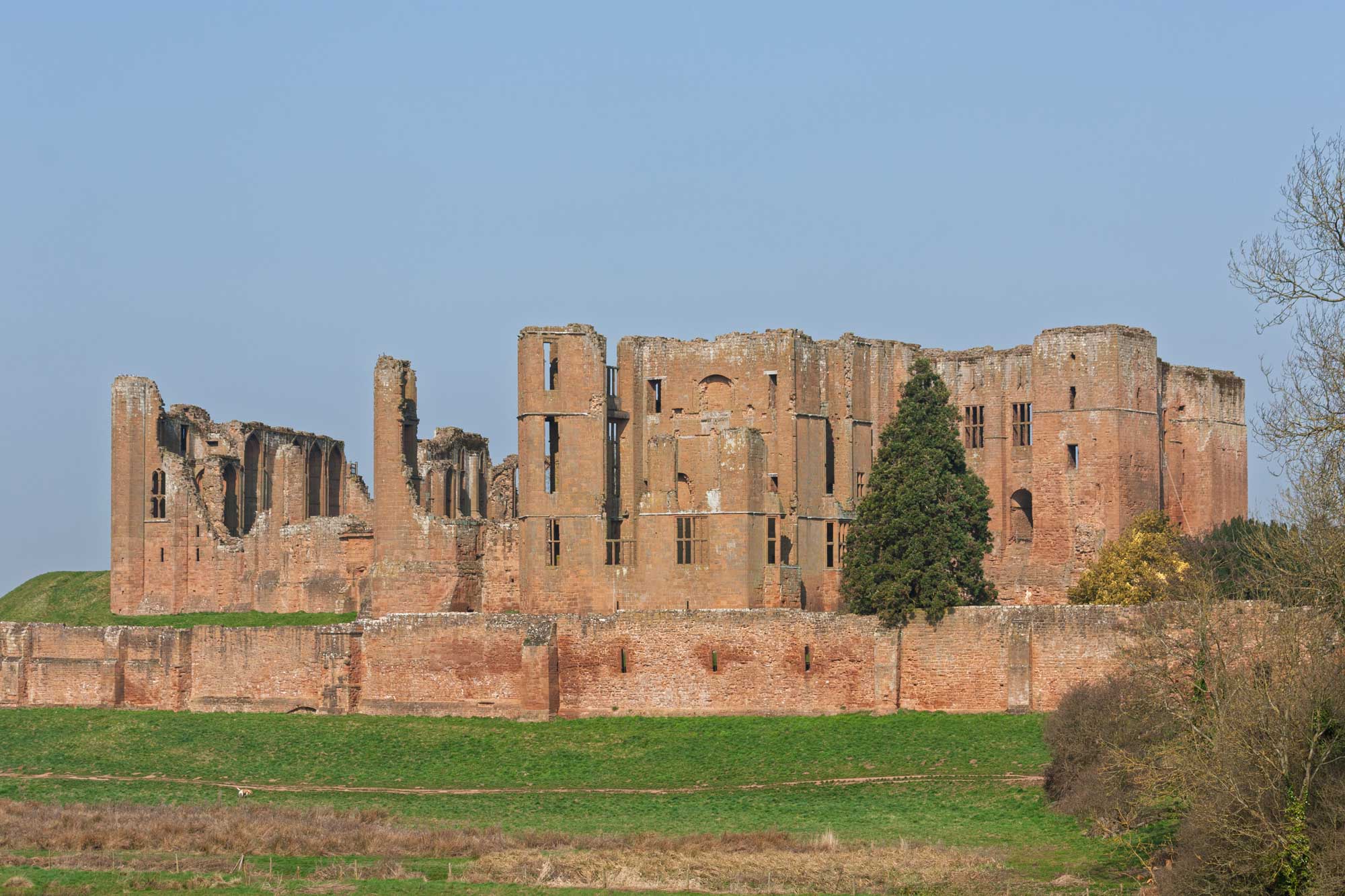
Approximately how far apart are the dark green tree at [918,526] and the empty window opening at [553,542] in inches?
Result: 321

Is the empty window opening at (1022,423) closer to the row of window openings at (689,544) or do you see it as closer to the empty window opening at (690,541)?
the row of window openings at (689,544)

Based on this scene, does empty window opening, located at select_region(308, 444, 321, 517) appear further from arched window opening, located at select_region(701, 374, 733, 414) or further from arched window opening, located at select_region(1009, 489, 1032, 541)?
arched window opening, located at select_region(1009, 489, 1032, 541)

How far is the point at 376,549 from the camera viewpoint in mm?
62250

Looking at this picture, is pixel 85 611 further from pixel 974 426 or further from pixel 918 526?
Answer: pixel 918 526

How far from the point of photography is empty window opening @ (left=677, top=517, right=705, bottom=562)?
5678 cm

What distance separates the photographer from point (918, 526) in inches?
2025

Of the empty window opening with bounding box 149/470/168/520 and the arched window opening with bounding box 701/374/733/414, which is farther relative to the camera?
the empty window opening with bounding box 149/470/168/520

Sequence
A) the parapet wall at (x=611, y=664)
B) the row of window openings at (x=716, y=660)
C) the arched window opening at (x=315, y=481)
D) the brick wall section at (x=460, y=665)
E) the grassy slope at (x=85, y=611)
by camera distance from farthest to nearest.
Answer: the arched window opening at (x=315, y=481)
the grassy slope at (x=85, y=611)
the brick wall section at (x=460, y=665)
the row of window openings at (x=716, y=660)
the parapet wall at (x=611, y=664)

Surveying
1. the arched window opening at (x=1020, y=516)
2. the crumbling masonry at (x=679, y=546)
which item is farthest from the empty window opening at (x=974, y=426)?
the arched window opening at (x=1020, y=516)

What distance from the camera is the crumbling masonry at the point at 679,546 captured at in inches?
2010

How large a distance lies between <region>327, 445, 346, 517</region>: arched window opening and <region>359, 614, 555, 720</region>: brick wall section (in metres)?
23.9

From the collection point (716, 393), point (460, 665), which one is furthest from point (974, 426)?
point (460, 665)

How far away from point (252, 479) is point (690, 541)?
23.0 meters

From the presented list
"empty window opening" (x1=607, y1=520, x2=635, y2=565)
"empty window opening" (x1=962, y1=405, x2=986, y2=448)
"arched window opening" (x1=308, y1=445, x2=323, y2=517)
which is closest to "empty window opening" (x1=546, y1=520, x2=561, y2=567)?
"empty window opening" (x1=607, y1=520, x2=635, y2=565)
